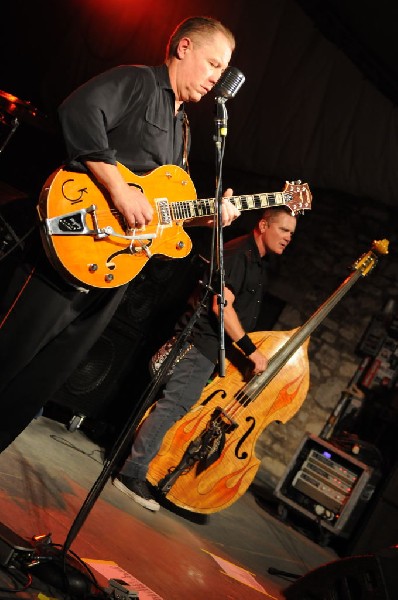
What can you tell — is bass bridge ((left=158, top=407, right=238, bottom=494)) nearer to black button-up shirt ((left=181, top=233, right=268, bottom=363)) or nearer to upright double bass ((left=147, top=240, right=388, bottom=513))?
upright double bass ((left=147, top=240, right=388, bottom=513))

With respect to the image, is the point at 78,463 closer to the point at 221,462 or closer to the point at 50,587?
the point at 221,462

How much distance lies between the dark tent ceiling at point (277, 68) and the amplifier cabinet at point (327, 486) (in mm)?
3455

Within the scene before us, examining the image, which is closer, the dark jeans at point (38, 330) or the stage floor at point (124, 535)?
the dark jeans at point (38, 330)

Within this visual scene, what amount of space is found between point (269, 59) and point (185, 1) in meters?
1.17

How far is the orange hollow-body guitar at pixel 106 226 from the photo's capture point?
1.99 meters

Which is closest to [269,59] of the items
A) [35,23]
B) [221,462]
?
[35,23]

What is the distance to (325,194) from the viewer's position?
7.97 metres

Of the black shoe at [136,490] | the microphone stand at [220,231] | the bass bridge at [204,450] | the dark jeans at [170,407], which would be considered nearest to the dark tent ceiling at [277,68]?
the dark jeans at [170,407]

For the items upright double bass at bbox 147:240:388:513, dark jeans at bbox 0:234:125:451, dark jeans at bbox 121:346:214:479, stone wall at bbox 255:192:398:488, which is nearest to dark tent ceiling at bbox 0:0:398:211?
stone wall at bbox 255:192:398:488

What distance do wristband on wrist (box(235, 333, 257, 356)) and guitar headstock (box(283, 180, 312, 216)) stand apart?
3.24 ft

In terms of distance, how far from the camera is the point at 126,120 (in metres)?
2.17

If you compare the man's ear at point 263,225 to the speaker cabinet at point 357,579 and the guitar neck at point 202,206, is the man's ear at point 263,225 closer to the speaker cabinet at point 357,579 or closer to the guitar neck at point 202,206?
the guitar neck at point 202,206

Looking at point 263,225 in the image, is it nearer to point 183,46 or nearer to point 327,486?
point 183,46

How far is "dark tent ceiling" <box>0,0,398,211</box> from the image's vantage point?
20.6 ft
